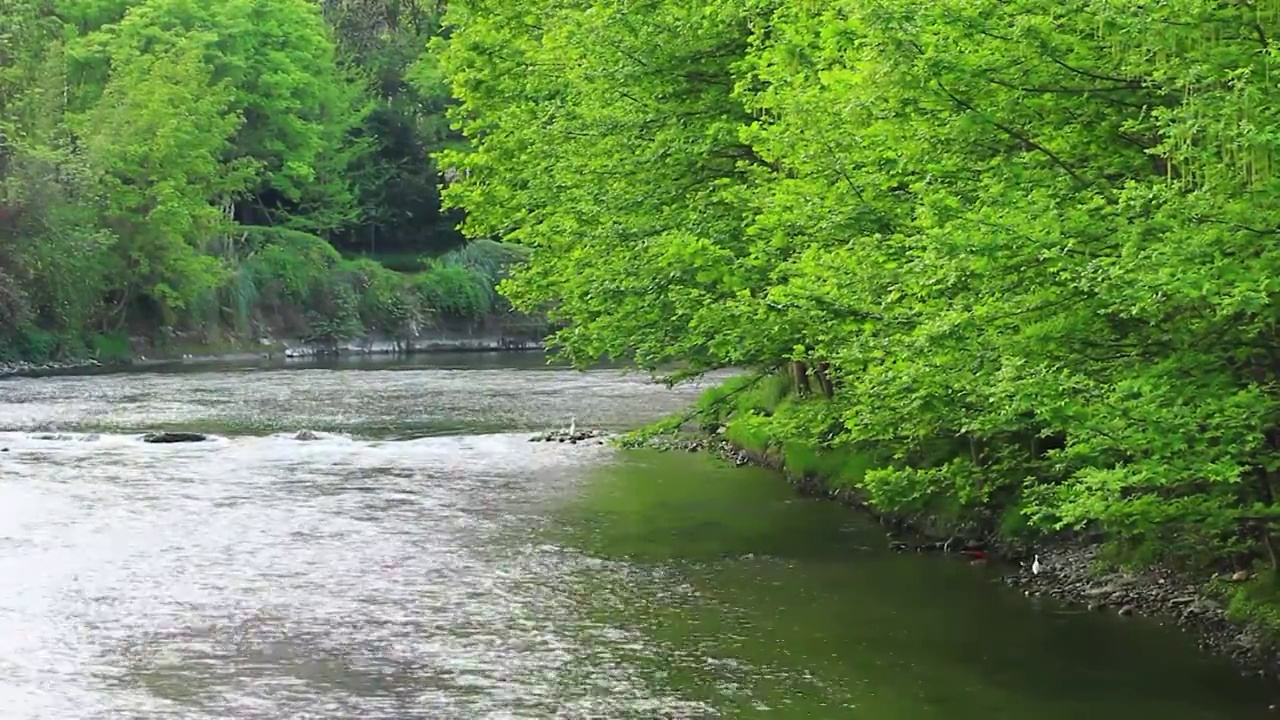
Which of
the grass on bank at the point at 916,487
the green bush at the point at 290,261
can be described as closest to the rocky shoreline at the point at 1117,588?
the grass on bank at the point at 916,487

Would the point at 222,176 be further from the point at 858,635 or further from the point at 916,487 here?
the point at 858,635

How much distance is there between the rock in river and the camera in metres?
40.4

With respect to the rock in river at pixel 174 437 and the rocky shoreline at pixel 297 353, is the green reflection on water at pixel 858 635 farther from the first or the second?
the rocky shoreline at pixel 297 353

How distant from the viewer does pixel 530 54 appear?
3794cm

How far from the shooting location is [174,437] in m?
40.5

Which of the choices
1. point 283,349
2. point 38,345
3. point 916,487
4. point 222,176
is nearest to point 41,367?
point 38,345

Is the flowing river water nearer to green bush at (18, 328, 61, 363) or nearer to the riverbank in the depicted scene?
green bush at (18, 328, 61, 363)

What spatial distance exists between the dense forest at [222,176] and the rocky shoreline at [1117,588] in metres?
48.5

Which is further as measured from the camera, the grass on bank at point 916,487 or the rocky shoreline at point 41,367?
the rocky shoreline at point 41,367

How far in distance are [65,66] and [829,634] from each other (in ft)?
210

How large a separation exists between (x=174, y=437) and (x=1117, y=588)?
25671 mm

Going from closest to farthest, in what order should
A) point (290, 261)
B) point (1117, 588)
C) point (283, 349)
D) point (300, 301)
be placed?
point (1117, 588)
point (283, 349)
point (300, 301)
point (290, 261)

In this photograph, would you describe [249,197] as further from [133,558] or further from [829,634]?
[829,634]

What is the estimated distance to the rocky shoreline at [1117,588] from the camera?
1825 centimetres
